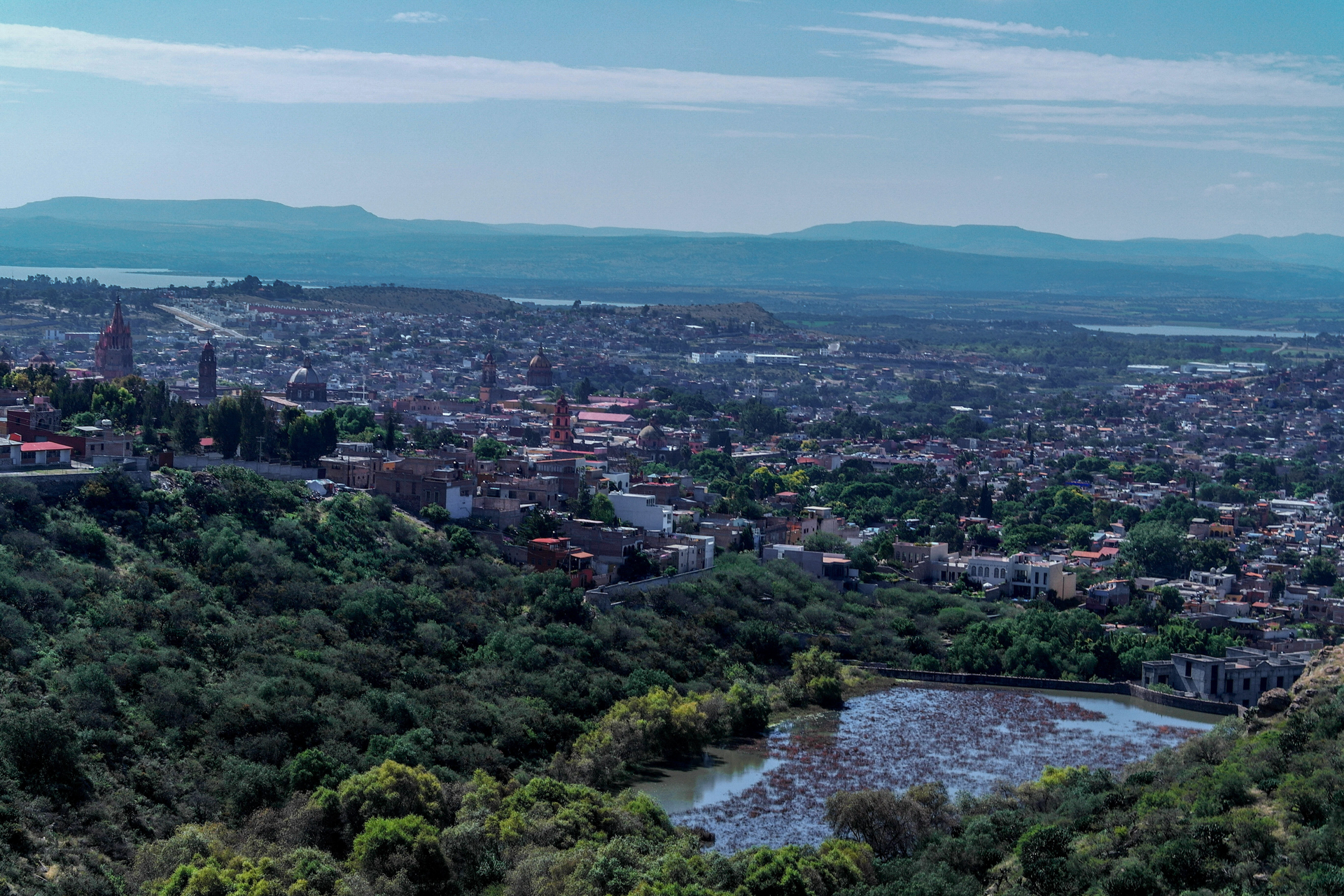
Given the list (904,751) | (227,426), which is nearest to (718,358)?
(227,426)

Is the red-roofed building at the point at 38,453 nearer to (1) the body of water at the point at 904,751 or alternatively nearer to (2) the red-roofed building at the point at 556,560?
(2) the red-roofed building at the point at 556,560

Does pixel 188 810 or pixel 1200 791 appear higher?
pixel 1200 791

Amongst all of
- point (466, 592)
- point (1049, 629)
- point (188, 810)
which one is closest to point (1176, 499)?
point (1049, 629)

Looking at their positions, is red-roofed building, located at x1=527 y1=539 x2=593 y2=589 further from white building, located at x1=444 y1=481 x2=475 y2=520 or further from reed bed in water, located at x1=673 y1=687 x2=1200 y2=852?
reed bed in water, located at x1=673 y1=687 x2=1200 y2=852

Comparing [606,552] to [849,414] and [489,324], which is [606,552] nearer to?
[849,414]

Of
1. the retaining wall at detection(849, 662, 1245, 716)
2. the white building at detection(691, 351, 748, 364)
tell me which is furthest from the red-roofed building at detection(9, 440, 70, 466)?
the white building at detection(691, 351, 748, 364)

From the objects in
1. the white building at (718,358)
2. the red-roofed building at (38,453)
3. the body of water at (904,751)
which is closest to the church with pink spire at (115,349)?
the red-roofed building at (38,453)

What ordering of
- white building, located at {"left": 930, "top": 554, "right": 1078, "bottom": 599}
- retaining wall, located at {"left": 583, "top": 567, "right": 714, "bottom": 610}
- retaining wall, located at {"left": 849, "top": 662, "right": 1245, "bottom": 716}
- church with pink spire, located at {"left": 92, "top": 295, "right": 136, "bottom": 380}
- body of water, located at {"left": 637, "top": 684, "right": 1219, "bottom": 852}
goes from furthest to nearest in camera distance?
church with pink spire, located at {"left": 92, "top": 295, "right": 136, "bottom": 380}, white building, located at {"left": 930, "top": 554, "right": 1078, "bottom": 599}, retaining wall, located at {"left": 583, "top": 567, "right": 714, "bottom": 610}, retaining wall, located at {"left": 849, "top": 662, "right": 1245, "bottom": 716}, body of water, located at {"left": 637, "top": 684, "right": 1219, "bottom": 852}
